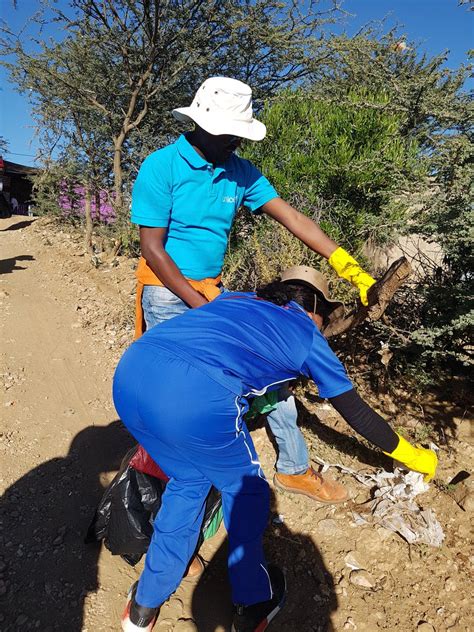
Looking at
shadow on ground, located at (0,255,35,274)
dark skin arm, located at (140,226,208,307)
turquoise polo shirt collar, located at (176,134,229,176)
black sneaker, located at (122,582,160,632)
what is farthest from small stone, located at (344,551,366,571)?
shadow on ground, located at (0,255,35,274)

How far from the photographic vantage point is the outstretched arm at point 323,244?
2.32m

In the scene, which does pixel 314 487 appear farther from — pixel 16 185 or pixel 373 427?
pixel 16 185

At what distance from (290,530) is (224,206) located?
5.76 ft

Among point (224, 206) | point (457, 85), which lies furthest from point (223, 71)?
point (224, 206)

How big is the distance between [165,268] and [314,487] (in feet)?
5.05

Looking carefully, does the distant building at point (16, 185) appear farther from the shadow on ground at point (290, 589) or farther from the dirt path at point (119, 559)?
the shadow on ground at point (290, 589)

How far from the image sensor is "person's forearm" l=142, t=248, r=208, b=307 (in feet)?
6.85

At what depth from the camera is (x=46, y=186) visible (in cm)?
1125

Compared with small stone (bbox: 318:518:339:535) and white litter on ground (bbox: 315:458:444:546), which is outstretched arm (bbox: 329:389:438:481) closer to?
white litter on ground (bbox: 315:458:444:546)

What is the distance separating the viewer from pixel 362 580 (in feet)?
7.31

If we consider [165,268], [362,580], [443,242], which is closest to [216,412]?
[165,268]

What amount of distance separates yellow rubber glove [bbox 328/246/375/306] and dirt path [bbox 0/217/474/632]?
49.5 inches

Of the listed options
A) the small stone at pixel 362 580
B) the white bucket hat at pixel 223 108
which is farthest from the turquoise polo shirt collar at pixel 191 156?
the small stone at pixel 362 580

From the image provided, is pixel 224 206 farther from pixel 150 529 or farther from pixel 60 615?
pixel 60 615
